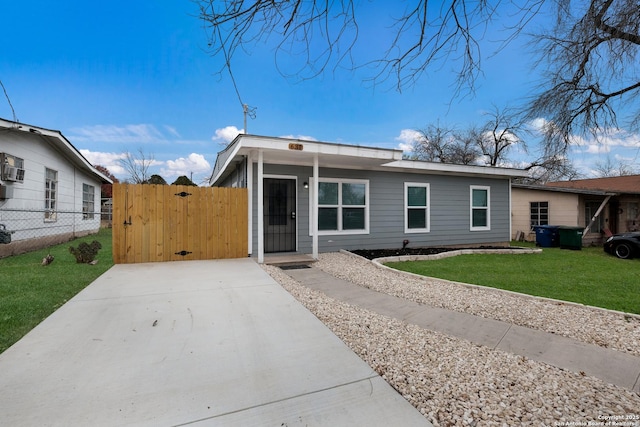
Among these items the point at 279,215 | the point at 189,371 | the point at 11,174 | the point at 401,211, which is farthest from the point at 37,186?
the point at 401,211

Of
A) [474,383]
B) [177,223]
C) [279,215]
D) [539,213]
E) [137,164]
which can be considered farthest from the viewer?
[137,164]

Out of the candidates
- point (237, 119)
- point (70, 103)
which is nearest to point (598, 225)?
point (237, 119)

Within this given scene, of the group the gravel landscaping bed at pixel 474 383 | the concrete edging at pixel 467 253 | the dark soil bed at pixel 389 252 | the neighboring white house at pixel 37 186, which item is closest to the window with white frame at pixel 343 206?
the dark soil bed at pixel 389 252

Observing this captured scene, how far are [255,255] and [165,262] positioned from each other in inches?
78.1

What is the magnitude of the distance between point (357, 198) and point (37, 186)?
9350mm

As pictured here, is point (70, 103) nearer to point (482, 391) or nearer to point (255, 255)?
point (255, 255)

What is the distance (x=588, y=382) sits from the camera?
80.0 inches

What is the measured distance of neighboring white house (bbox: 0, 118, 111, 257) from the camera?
6.80m

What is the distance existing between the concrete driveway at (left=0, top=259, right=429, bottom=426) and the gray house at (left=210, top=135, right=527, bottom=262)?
11.3 ft

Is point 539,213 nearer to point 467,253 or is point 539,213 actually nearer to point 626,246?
point 626,246

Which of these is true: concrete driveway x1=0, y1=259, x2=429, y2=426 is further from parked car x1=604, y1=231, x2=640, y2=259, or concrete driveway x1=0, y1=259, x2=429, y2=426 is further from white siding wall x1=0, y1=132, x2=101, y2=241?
parked car x1=604, y1=231, x2=640, y2=259

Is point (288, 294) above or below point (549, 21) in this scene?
below

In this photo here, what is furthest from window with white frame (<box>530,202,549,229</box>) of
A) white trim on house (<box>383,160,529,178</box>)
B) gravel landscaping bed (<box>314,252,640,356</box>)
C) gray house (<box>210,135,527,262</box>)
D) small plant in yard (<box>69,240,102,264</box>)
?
small plant in yard (<box>69,240,102,264</box>)

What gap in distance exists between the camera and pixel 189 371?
2.11 m
